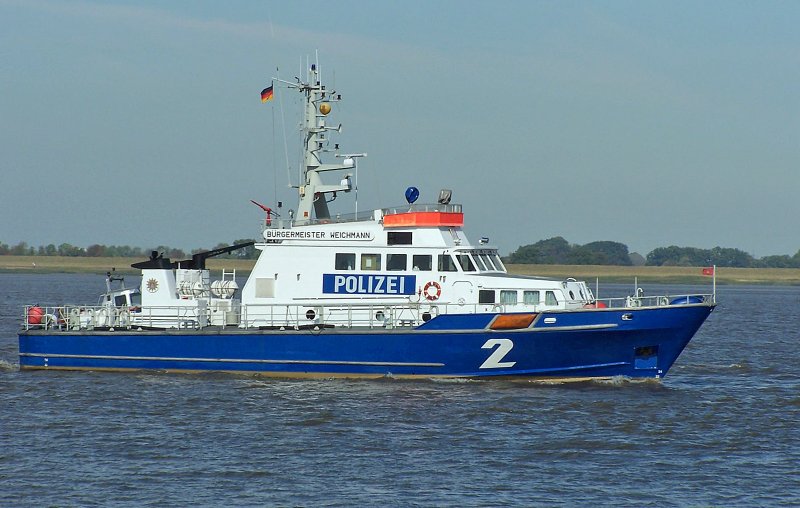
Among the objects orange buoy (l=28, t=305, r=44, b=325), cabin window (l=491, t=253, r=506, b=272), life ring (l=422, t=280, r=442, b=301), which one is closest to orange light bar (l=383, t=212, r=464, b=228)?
life ring (l=422, t=280, r=442, b=301)

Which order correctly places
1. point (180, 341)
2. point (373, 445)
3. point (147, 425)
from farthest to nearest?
point (180, 341) < point (147, 425) < point (373, 445)

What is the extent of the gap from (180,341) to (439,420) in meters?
7.93

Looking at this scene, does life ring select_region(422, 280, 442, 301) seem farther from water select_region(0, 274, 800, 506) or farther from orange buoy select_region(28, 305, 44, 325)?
orange buoy select_region(28, 305, 44, 325)

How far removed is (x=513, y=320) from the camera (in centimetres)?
2352

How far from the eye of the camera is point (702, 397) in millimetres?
23828

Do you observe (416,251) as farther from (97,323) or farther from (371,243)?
(97,323)

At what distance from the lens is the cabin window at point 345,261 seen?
83.1 feet

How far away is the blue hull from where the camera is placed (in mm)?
23562

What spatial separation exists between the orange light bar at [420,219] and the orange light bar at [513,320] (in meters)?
2.76

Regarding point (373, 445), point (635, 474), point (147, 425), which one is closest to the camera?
point (635, 474)

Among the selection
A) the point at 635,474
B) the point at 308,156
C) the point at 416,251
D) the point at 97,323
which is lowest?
the point at 635,474

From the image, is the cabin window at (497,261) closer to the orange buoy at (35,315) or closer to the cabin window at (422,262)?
the cabin window at (422,262)

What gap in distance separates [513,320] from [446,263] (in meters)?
2.27

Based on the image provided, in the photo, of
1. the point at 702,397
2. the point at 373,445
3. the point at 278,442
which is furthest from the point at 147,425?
the point at 702,397
